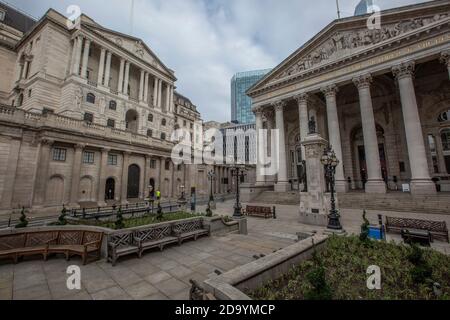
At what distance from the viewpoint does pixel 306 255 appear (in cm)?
573

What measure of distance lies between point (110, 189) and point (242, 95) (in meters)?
130

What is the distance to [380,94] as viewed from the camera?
84.8ft

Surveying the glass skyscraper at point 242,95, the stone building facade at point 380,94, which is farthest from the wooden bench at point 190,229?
the glass skyscraper at point 242,95

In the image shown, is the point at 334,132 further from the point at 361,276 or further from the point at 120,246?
the point at 120,246

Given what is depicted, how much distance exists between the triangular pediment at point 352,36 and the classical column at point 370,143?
361 centimetres

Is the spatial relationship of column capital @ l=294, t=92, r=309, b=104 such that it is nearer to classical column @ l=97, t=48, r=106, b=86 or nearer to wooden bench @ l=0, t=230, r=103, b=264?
wooden bench @ l=0, t=230, r=103, b=264

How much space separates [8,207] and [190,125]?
3801 cm

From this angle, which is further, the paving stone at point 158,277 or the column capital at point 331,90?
the column capital at point 331,90

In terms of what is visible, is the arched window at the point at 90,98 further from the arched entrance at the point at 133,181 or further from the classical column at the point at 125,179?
the arched entrance at the point at 133,181

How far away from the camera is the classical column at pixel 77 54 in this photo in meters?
25.8

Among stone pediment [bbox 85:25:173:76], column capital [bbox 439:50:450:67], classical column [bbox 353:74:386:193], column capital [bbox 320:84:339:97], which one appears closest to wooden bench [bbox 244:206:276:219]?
classical column [bbox 353:74:386:193]

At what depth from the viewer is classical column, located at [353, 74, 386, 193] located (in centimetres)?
1888

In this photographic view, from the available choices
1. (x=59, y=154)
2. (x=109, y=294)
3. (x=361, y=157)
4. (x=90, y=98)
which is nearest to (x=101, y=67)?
(x=90, y=98)
